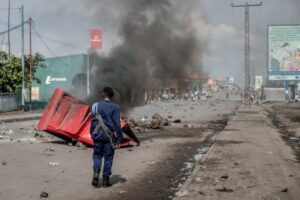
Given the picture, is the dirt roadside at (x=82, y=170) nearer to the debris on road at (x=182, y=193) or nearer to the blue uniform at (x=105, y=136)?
the debris on road at (x=182, y=193)

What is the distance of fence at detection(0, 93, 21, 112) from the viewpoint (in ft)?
127

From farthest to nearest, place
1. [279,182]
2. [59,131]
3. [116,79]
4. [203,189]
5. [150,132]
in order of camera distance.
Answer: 1. [150,132]
2. [116,79]
3. [59,131]
4. [279,182]
5. [203,189]

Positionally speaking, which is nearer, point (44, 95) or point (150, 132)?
point (150, 132)

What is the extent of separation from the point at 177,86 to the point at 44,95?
4158 cm

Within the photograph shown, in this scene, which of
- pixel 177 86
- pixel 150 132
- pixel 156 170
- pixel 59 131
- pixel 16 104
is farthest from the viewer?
pixel 16 104

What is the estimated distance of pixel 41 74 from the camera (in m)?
62.9

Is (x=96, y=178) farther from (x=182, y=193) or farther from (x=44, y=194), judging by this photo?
(x=182, y=193)

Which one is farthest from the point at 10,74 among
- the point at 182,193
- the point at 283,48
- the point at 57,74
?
the point at 283,48

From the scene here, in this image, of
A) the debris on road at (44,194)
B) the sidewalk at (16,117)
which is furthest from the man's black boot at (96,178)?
the sidewalk at (16,117)

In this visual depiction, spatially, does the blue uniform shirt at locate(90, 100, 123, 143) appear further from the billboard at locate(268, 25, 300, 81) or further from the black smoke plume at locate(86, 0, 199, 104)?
the billboard at locate(268, 25, 300, 81)

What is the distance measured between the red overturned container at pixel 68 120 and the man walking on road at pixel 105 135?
5588mm

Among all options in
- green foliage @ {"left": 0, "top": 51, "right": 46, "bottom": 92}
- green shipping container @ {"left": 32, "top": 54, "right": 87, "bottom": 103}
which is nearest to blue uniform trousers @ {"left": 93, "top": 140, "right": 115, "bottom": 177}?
green foliage @ {"left": 0, "top": 51, "right": 46, "bottom": 92}

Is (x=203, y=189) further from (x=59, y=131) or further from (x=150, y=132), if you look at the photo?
(x=150, y=132)

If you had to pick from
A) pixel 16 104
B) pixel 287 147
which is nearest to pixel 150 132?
pixel 287 147
